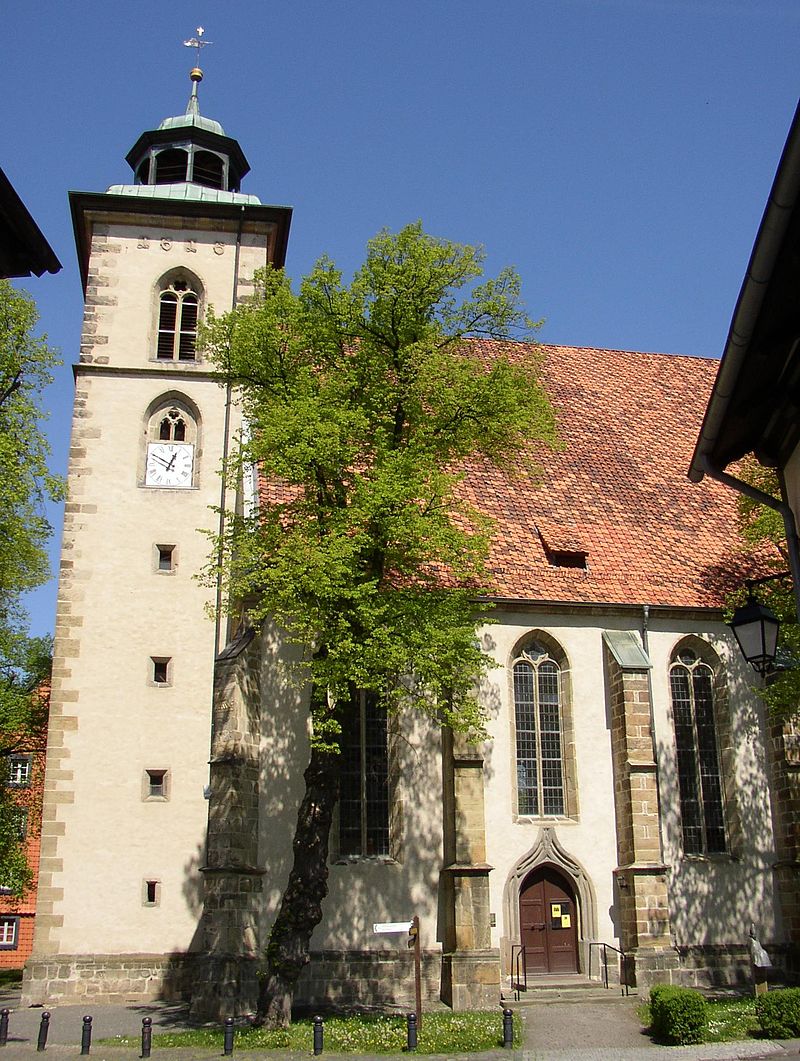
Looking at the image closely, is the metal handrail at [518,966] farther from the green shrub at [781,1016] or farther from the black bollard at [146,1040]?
the black bollard at [146,1040]

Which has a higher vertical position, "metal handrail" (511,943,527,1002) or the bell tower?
the bell tower

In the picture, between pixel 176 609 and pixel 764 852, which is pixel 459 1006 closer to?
pixel 764 852

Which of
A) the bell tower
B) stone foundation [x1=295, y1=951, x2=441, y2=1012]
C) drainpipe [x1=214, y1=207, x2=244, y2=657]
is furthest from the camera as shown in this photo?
the bell tower

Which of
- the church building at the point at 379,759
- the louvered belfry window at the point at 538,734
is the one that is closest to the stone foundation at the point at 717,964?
the church building at the point at 379,759

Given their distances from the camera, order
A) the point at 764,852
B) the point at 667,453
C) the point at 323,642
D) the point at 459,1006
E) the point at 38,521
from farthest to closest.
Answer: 1. the point at 667,453
2. the point at 38,521
3. the point at 764,852
4. the point at 459,1006
5. the point at 323,642

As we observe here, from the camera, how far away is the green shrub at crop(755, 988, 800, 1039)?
551 inches

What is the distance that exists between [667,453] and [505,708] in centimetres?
898

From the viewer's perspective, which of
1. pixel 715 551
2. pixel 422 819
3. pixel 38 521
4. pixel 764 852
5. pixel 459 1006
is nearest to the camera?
pixel 459 1006

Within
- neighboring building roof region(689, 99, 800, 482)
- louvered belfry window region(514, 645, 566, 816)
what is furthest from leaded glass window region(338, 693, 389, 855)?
neighboring building roof region(689, 99, 800, 482)

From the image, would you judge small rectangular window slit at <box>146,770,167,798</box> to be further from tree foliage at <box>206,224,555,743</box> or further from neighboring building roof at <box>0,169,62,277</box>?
neighboring building roof at <box>0,169,62,277</box>

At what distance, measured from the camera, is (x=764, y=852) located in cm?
2000

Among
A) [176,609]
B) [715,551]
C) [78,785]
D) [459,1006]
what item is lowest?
[459,1006]

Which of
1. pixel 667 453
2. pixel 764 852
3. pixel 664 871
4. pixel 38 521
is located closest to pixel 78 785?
pixel 38 521

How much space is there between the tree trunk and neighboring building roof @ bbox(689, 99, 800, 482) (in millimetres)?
9664
